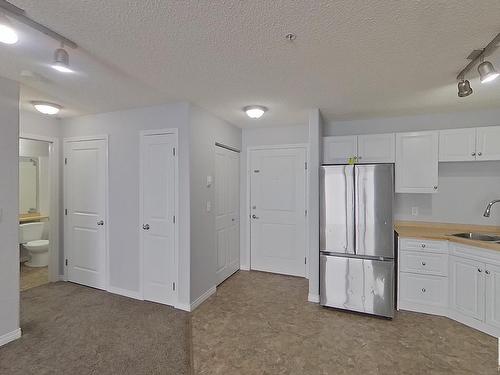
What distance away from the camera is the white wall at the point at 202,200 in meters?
3.12

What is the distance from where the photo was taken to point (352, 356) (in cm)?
226

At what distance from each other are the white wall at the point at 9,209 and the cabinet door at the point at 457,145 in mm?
4676

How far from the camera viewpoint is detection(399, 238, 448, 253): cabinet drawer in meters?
2.96

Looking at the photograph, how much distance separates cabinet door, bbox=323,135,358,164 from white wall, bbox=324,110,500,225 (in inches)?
24.9

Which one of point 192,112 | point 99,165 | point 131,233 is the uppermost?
point 192,112

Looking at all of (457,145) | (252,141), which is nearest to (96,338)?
(252,141)

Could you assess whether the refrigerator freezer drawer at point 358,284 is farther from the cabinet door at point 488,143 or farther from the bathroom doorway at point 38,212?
the bathroom doorway at point 38,212

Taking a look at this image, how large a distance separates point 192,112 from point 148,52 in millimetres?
1203

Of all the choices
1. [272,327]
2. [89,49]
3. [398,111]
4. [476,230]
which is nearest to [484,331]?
[476,230]

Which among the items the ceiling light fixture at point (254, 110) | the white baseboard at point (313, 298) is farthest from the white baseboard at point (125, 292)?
the ceiling light fixture at point (254, 110)

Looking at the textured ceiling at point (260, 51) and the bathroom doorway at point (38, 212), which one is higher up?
the textured ceiling at point (260, 51)

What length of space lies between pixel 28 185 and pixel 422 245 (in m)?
6.52

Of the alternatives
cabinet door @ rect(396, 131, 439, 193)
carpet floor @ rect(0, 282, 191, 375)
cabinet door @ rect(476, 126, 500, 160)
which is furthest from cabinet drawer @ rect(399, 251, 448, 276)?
carpet floor @ rect(0, 282, 191, 375)

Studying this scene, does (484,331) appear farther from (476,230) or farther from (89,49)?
(89,49)
